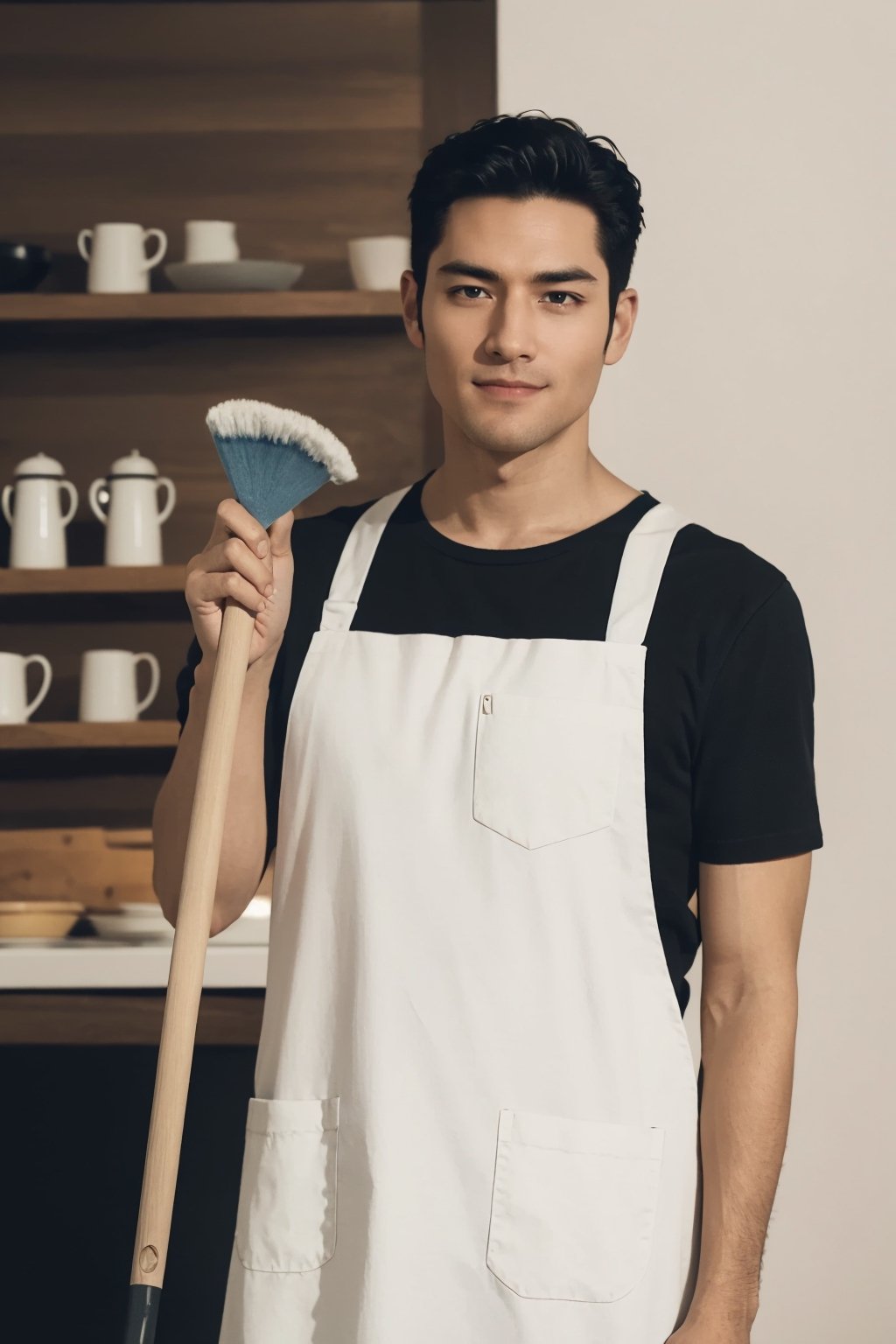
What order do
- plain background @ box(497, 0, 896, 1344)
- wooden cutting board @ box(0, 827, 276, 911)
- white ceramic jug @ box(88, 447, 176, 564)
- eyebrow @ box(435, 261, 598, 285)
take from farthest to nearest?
white ceramic jug @ box(88, 447, 176, 564)
wooden cutting board @ box(0, 827, 276, 911)
plain background @ box(497, 0, 896, 1344)
eyebrow @ box(435, 261, 598, 285)

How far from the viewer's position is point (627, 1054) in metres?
1.06

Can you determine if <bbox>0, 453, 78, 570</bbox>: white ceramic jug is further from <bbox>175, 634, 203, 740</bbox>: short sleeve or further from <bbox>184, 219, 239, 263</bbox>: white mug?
<bbox>175, 634, 203, 740</bbox>: short sleeve

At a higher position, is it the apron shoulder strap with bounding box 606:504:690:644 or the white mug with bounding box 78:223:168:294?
the white mug with bounding box 78:223:168:294

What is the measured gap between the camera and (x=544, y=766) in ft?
3.58

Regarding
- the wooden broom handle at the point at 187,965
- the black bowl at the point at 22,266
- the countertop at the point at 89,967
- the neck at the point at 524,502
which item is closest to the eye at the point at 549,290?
the neck at the point at 524,502

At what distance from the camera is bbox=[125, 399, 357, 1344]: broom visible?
904 mm

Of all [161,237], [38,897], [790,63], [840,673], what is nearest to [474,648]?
[840,673]

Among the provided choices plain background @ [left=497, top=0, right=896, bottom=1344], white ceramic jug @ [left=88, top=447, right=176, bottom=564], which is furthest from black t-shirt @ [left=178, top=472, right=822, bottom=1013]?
white ceramic jug @ [left=88, top=447, right=176, bottom=564]

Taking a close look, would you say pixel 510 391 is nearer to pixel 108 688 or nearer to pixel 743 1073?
pixel 743 1073

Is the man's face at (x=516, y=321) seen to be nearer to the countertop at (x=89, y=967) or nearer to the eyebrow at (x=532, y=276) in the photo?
the eyebrow at (x=532, y=276)

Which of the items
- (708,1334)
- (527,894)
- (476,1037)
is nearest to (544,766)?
(527,894)

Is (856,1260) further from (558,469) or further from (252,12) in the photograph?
(252,12)

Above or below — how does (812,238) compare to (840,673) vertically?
above

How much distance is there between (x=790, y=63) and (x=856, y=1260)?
1680mm
